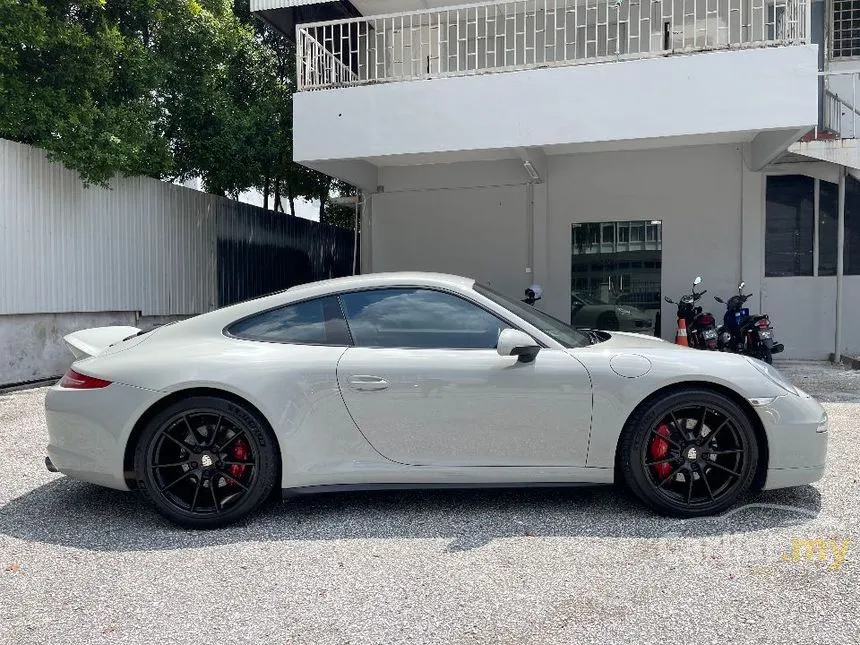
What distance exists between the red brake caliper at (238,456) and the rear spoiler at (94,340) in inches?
37.8

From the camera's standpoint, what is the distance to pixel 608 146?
8711 mm

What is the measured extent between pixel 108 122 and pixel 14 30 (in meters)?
1.40

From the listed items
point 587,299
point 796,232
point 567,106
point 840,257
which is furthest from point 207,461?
point 796,232

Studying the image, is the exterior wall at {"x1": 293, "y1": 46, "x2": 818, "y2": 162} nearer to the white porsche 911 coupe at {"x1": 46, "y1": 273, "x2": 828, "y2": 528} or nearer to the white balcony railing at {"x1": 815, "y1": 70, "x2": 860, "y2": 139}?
the white balcony railing at {"x1": 815, "y1": 70, "x2": 860, "y2": 139}

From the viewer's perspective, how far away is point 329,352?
11.1 ft

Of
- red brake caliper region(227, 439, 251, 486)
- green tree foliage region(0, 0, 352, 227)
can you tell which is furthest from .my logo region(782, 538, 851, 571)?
green tree foliage region(0, 0, 352, 227)

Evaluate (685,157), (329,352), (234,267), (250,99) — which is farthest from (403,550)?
(250,99)

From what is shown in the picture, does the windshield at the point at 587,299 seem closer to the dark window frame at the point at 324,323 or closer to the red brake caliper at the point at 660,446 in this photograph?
the red brake caliper at the point at 660,446

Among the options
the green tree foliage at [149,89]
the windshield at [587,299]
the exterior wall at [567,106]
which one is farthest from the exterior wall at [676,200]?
the green tree foliage at [149,89]

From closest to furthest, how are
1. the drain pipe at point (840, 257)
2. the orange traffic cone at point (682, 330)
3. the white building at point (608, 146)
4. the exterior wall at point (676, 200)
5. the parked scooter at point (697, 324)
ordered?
the white building at point (608, 146) < the parked scooter at point (697, 324) < the orange traffic cone at point (682, 330) < the drain pipe at point (840, 257) < the exterior wall at point (676, 200)

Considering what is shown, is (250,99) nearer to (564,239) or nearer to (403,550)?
(564,239)

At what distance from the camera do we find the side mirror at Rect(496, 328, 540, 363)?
10.6ft

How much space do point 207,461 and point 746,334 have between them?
7.44 meters

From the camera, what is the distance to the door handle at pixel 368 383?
10.8ft
